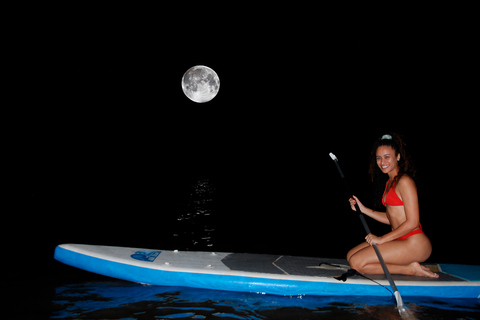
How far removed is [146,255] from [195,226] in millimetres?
4963

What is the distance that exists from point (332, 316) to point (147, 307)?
6.88ft

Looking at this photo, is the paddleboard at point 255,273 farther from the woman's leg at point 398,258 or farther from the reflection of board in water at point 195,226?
the reflection of board in water at point 195,226

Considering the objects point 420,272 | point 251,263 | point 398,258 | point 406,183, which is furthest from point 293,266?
point 406,183

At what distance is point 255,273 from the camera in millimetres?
4328

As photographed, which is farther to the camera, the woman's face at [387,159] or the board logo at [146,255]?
the board logo at [146,255]

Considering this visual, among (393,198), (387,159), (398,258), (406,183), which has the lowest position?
(398,258)

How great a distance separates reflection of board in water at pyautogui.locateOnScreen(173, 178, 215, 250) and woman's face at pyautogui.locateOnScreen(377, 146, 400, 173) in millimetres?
4732

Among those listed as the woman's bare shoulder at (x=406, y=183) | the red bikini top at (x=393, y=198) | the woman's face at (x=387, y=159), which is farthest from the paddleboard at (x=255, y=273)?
the woman's face at (x=387, y=159)

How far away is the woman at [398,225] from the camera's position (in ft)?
13.2

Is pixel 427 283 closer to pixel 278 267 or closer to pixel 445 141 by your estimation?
pixel 278 267

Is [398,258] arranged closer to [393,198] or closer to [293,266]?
[393,198]

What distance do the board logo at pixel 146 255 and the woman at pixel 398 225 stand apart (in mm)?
2836

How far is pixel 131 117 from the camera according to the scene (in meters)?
87.5

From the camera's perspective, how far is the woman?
4.02m
